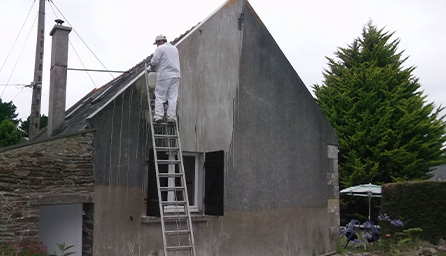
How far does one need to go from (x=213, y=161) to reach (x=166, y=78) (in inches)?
72.4

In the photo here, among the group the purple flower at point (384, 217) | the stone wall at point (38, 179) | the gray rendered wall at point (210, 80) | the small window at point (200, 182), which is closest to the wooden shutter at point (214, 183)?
the small window at point (200, 182)

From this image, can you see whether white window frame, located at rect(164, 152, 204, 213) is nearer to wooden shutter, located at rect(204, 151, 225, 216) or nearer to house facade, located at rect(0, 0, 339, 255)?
house facade, located at rect(0, 0, 339, 255)

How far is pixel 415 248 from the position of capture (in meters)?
10.5

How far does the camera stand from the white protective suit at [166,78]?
8539mm

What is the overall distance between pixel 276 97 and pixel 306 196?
2.34m

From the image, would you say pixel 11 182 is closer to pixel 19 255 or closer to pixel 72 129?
pixel 19 255

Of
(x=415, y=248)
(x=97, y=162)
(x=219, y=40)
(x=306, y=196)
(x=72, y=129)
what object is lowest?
(x=415, y=248)

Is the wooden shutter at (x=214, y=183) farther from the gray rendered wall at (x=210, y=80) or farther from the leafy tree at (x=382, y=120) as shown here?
the leafy tree at (x=382, y=120)

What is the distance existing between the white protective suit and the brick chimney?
1980 millimetres

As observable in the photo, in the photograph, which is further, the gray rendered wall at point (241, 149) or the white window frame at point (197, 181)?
the white window frame at point (197, 181)

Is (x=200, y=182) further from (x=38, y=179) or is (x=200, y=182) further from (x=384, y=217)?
(x=384, y=217)

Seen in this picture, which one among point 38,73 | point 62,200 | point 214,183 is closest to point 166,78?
point 214,183

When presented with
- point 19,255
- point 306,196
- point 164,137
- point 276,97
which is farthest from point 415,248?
point 19,255

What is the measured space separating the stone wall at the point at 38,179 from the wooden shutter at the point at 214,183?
7.39 feet
